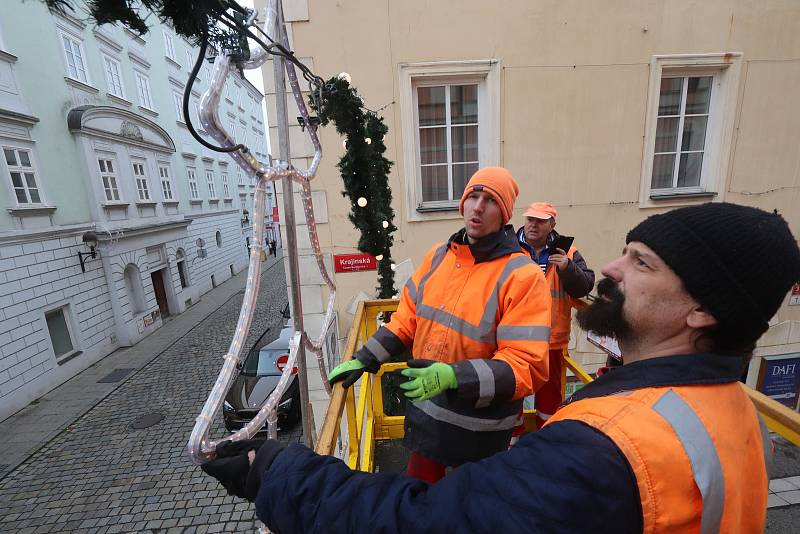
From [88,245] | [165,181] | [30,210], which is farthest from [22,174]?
[165,181]

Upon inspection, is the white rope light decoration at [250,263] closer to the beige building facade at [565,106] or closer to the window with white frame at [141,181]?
the beige building facade at [565,106]

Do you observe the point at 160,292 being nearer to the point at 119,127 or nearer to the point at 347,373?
the point at 119,127

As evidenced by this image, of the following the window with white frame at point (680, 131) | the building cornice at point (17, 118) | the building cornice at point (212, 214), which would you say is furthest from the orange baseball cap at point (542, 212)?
the building cornice at point (212, 214)

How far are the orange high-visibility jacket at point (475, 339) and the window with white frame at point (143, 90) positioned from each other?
649 inches

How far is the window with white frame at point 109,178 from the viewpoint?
11430 millimetres

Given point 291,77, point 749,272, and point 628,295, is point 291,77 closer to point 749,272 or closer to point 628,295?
point 628,295

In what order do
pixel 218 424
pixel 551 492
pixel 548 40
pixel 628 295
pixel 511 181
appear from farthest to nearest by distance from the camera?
1. pixel 218 424
2. pixel 548 40
3. pixel 511 181
4. pixel 628 295
5. pixel 551 492

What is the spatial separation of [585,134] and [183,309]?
16271 mm

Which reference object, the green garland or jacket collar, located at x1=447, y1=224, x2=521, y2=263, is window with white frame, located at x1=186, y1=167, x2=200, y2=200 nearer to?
the green garland

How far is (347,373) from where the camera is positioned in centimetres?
179

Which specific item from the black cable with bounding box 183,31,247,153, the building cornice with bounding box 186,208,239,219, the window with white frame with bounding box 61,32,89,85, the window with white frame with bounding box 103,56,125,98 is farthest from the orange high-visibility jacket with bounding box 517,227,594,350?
the building cornice with bounding box 186,208,239,219

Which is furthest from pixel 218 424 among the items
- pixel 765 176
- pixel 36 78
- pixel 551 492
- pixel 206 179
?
pixel 206 179

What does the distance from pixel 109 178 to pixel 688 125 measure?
590 inches

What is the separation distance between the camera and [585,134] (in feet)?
17.3
